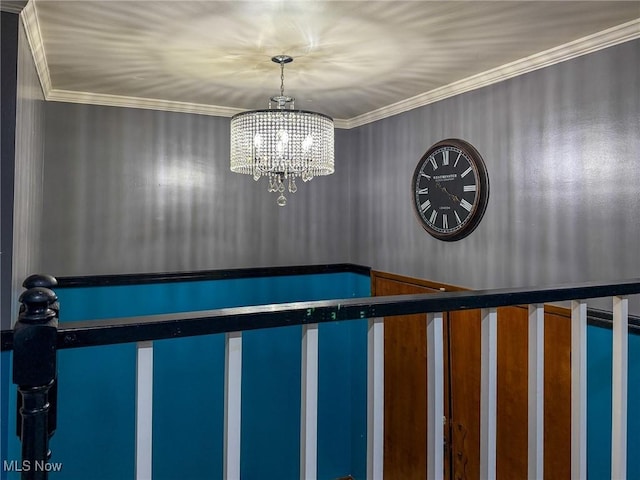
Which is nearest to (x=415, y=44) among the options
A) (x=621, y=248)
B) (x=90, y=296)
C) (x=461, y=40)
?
(x=461, y=40)

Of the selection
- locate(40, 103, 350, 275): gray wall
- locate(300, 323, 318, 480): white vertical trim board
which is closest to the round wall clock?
locate(40, 103, 350, 275): gray wall

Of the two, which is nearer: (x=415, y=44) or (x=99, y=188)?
(x=415, y=44)

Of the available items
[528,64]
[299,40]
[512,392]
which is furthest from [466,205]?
[299,40]

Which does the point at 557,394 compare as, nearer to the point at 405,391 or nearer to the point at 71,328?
the point at 405,391

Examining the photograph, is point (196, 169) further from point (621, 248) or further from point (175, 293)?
point (621, 248)

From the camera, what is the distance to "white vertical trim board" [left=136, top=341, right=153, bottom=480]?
0.88 meters

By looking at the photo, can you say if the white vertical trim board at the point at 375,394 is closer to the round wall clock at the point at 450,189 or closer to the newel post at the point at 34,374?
the newel post at the point at 34,374

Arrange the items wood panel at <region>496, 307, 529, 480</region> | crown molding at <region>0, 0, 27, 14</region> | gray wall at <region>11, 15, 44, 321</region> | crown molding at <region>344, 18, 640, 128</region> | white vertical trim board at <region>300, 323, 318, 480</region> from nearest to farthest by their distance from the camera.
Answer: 1. white vertical trim board at <region>300, 323, 318, 480</region>
2. crown molding at <region>0, 0, 27, 14</region>
3. gray wall at <region>11, 15, 44, 321</region>
4. crown molding at <region>344, 18, 640, 128</region>
5. wood panel at <region>496, 307, 529, 480</region>

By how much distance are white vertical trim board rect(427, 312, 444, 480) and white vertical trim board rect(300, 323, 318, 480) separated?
291 millimetres

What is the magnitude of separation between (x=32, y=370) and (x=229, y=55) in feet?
6.57

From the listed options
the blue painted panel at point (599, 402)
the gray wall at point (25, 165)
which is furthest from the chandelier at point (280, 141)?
the blue painted panel at point (599, 402)

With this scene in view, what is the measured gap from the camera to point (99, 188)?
333cm

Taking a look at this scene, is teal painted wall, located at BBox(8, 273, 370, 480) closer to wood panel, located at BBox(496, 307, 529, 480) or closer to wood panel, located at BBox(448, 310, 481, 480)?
wood panel, located at BBox(448, 310, 481, 480)

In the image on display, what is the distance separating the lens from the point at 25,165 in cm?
211
